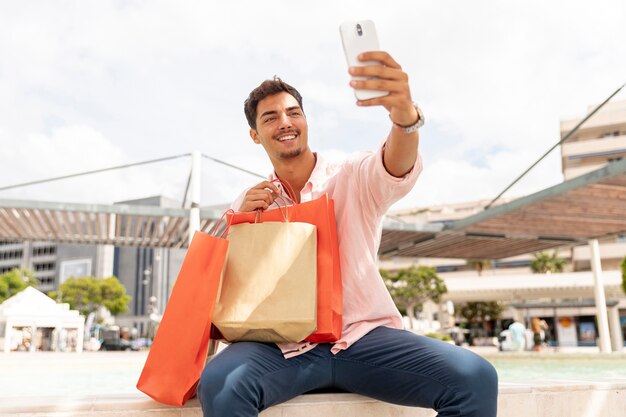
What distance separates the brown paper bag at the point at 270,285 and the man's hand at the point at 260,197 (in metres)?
0.11

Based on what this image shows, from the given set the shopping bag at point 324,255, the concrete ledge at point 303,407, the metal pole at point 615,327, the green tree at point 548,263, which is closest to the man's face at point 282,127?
the shopping bag at point 324,255

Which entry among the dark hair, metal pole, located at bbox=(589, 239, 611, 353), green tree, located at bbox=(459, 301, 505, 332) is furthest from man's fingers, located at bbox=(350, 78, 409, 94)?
green tree, located at bbox=(459, 301, 505, 332)

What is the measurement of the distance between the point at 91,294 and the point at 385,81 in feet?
172

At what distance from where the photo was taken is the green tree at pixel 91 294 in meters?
48.7

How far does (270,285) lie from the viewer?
1970 mm

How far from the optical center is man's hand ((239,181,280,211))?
2.20 m

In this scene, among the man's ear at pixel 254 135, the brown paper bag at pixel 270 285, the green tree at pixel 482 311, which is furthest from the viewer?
the green tree at pixel 482 311

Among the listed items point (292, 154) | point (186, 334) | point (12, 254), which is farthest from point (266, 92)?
point (12, 254)

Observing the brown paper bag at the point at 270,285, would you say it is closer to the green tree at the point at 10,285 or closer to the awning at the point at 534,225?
the awning at the point at 534,225

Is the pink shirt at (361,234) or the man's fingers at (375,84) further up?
the man's fingers at (375,84)

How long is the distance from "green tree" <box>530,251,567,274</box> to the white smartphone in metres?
50.1

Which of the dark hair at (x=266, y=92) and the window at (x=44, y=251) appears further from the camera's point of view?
the window at (x=44, y=251)

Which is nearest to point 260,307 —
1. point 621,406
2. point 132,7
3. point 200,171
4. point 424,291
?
point 621,406

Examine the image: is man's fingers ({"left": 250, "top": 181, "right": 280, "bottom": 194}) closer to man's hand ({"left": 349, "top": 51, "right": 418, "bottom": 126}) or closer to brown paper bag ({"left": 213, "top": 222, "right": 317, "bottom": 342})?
brown paper bag ({"left": 213, "top": 222, "right": 317, "bottom": 342})
